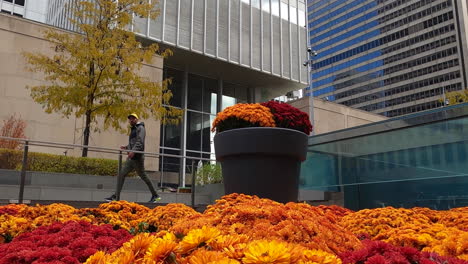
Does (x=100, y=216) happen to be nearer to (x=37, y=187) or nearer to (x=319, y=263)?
(x=37, y=187)

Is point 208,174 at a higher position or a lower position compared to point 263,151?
lower

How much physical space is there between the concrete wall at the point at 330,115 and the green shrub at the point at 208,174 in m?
16.8

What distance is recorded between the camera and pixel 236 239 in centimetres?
184

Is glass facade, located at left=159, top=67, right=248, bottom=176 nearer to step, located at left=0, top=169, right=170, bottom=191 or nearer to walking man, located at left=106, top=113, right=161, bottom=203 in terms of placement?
step, located at left=0, top=169, right=170, bottom=191

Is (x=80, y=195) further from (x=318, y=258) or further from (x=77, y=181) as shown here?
(x=318, y=258)

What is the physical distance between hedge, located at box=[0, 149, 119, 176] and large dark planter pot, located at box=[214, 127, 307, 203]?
148 inches

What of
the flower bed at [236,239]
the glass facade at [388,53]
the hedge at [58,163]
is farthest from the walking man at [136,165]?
the glass facade at [388,53]

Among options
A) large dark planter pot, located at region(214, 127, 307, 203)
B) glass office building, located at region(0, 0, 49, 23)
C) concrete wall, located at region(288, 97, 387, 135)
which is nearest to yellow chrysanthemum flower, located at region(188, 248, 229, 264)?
large dark planter pot, located at region(214, 127, 307, 203)

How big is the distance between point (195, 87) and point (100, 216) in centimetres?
2264

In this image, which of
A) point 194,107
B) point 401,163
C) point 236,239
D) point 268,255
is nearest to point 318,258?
point 268,255

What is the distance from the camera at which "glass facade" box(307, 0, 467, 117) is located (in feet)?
288

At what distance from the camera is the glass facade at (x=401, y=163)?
6.75 m

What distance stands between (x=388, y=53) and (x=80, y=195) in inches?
3948

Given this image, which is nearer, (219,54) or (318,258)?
(318,258)
